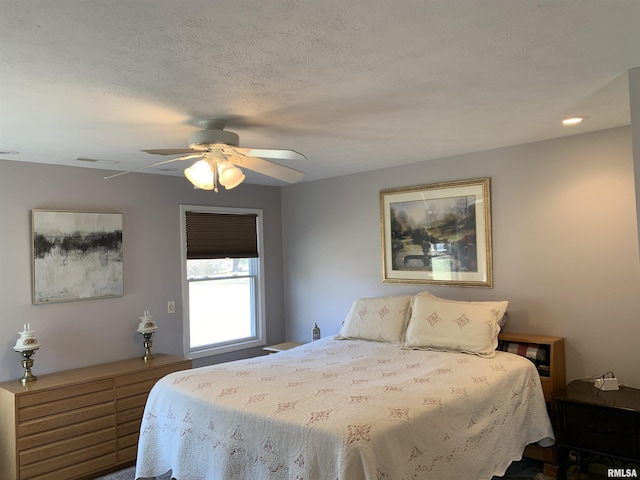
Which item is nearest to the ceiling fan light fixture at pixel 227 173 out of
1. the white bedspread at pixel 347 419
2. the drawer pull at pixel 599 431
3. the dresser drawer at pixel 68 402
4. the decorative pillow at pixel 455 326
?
the white bedspread at pixel 347 419

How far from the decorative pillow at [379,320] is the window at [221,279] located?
55.4 inches

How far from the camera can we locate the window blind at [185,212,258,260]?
468cm

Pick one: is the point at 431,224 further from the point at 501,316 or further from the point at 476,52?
the point at 476,52

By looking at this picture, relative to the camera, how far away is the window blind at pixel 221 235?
4.68 metres

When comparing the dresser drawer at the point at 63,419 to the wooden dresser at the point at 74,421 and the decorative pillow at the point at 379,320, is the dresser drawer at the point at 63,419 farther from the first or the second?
the decorative pillow at the point at 379,320

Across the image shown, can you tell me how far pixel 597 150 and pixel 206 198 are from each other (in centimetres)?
345

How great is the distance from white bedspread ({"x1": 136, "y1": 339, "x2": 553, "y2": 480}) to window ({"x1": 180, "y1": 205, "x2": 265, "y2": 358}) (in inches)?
62.8

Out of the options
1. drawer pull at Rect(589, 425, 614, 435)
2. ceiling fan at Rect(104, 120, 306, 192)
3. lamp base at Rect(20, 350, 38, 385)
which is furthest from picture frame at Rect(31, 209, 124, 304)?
drawer pull at Rect(589, 425, 614, 435)

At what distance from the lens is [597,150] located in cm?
328

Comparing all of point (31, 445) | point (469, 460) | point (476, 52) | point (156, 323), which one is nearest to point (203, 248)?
point (156, 323)

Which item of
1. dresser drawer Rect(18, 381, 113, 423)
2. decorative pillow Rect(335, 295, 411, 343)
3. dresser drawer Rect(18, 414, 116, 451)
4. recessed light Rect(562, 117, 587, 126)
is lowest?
dresser drawer Rect(18, 414, 116, 451)

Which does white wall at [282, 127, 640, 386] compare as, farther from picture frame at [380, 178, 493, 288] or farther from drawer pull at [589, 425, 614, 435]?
drawer pull at [589, 425, 614, 435]

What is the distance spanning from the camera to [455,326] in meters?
3.46

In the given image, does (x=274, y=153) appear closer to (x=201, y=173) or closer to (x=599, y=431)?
(x=201, y=173)
